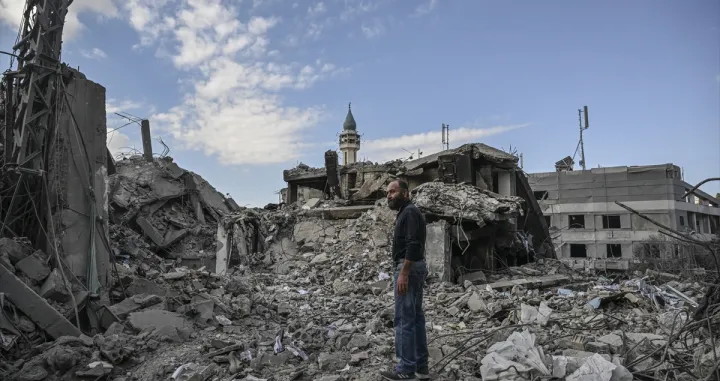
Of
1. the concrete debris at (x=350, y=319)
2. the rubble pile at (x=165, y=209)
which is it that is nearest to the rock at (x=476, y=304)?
the concrete debris at (x=350, y=319)

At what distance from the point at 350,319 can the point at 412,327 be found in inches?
103

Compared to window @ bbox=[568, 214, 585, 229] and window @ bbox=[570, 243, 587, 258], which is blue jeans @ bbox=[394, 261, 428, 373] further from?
window @ bbox=[570, 243, 587, 258]

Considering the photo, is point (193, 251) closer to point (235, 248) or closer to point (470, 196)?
point (235, 248)

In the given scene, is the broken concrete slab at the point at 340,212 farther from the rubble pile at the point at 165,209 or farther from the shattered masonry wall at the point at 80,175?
the shattered masonry wall at the point at 80,175

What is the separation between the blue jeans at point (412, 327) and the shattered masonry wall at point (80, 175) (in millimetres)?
4319

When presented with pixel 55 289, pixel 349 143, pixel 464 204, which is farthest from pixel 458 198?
pixel 349 143

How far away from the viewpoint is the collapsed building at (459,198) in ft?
30.1

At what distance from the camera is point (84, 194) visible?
5863 millimetres

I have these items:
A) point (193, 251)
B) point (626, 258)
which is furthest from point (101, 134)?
point (626, 258)

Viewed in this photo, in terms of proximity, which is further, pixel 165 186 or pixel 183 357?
pixel 165 186

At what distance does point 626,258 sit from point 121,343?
29.4 metres

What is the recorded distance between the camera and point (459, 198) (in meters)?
9.37

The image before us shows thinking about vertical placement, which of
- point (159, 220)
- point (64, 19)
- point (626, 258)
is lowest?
point (626, 258)

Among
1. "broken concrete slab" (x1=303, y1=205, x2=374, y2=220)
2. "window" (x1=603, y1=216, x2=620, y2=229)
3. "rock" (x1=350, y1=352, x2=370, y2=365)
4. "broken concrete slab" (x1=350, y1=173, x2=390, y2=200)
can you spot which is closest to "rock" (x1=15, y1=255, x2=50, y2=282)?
"rock" (x1=350, y1=352, x2=370, y2=365)
